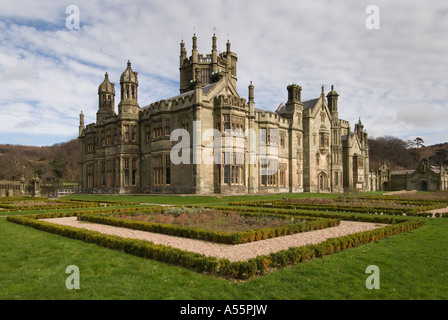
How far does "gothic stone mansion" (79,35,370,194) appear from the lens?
35.9 m

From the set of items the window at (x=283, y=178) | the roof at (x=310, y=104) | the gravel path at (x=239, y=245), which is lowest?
the gravel path at (x=239, y=245)

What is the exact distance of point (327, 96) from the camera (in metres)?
54.7

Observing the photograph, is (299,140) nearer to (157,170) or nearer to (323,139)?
(323,139)

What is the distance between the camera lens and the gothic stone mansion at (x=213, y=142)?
3591 cm

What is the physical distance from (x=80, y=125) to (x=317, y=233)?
5005 centimetres

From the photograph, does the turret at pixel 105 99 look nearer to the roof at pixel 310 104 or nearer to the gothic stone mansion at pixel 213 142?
the gothic stone mansion at pixel 213 142

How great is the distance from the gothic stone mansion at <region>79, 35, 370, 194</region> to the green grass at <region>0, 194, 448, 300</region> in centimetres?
2487

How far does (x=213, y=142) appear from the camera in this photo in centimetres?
3616

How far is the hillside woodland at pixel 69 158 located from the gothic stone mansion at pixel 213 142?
32.3 m

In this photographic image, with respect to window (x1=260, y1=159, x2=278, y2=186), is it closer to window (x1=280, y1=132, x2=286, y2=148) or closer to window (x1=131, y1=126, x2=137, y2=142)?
window (x1=280, y1=132, x2=286, y2=148)

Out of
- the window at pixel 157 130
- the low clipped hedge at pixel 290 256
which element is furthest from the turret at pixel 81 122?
the low clipped hedge at pixel 290 256

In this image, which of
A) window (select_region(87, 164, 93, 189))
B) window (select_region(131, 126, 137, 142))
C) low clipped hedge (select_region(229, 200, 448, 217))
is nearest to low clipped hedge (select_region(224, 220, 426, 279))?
low clipped hedge (select_region(229, 200, 448, 217))

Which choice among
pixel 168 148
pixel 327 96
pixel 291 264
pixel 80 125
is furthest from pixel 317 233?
pixel 80 125
